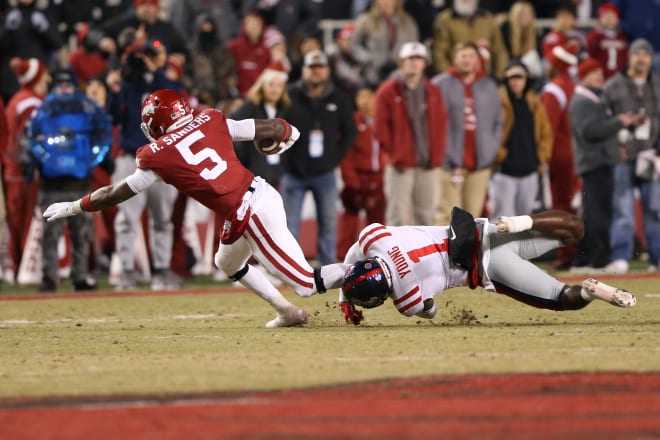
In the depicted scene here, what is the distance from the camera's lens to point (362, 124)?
16.5 metres

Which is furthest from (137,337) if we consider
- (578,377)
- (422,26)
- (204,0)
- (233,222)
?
(204,0)

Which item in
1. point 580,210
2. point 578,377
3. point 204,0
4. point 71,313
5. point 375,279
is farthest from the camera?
point 204,0

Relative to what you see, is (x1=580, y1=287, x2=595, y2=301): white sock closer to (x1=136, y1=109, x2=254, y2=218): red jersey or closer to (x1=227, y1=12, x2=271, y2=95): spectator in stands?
(x1=136, y1=109, x2=254, y2=218): red jersey

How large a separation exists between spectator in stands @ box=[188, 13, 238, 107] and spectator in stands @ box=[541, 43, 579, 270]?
387 centimetres

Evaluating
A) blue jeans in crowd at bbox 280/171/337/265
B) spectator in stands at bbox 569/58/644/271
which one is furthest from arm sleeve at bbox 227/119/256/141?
spectator in stands at bbox 569/58/644/271

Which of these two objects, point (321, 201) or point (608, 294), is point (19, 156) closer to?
point (321, 201)

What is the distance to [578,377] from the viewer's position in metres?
Result: 6.79

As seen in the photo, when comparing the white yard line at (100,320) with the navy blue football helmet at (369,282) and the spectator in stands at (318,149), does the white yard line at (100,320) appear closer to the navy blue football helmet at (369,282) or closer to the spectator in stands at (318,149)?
the navy blue football helmet at (369,282)

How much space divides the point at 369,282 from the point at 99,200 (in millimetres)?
1914

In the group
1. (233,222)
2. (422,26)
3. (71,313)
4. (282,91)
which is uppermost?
(422,26)

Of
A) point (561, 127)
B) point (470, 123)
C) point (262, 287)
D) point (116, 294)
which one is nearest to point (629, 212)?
point (561, 127)

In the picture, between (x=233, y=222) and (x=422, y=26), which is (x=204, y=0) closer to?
(x=422, y=26)

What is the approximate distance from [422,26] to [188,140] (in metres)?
9.58

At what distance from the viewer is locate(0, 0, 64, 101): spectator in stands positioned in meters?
17.0
